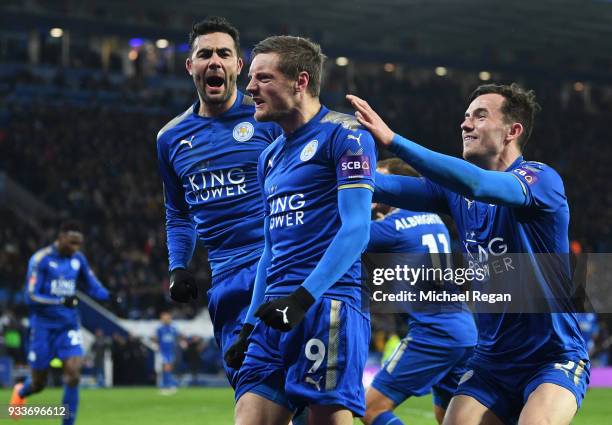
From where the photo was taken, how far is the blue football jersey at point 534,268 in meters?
4.93

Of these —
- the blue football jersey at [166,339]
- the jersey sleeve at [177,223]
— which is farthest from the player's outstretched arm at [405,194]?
the blue football jersey at [166,339]

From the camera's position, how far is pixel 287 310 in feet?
14.0

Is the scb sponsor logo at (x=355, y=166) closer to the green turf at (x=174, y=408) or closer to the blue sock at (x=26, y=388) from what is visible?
the green turf at (x=174, y=408)

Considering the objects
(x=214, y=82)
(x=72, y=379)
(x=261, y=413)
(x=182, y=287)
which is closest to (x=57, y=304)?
(x=72, y=379)

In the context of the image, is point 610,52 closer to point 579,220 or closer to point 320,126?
point 579,220

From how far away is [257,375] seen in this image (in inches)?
185

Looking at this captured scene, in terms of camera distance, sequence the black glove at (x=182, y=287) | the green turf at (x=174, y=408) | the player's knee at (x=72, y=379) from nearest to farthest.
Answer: the black glove at (x=182, y=287)
the player's knee at (x=72, y=379)
the green turf at (x=174, y=408)

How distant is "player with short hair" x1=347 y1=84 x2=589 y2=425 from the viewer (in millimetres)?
4812

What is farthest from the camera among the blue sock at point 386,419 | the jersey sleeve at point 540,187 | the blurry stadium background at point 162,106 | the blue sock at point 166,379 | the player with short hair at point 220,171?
the blurry stadium background at point 162,106

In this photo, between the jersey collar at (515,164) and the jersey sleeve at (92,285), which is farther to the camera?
the jersey sleeve at (92,285)

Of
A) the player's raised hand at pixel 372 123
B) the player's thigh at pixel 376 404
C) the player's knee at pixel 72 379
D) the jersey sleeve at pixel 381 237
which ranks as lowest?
the player's knee at pixel 72 379

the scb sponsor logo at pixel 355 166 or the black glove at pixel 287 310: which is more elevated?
the scb sponsor logo at pixel 355 166

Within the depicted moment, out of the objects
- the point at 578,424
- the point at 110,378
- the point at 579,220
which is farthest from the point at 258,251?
the point at 579,220

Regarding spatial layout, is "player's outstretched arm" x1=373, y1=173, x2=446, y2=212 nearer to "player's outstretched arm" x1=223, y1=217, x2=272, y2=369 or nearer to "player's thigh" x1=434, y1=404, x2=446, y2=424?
"player's outstretched arm" x1=223, y1=217, x2=272, y2=369
